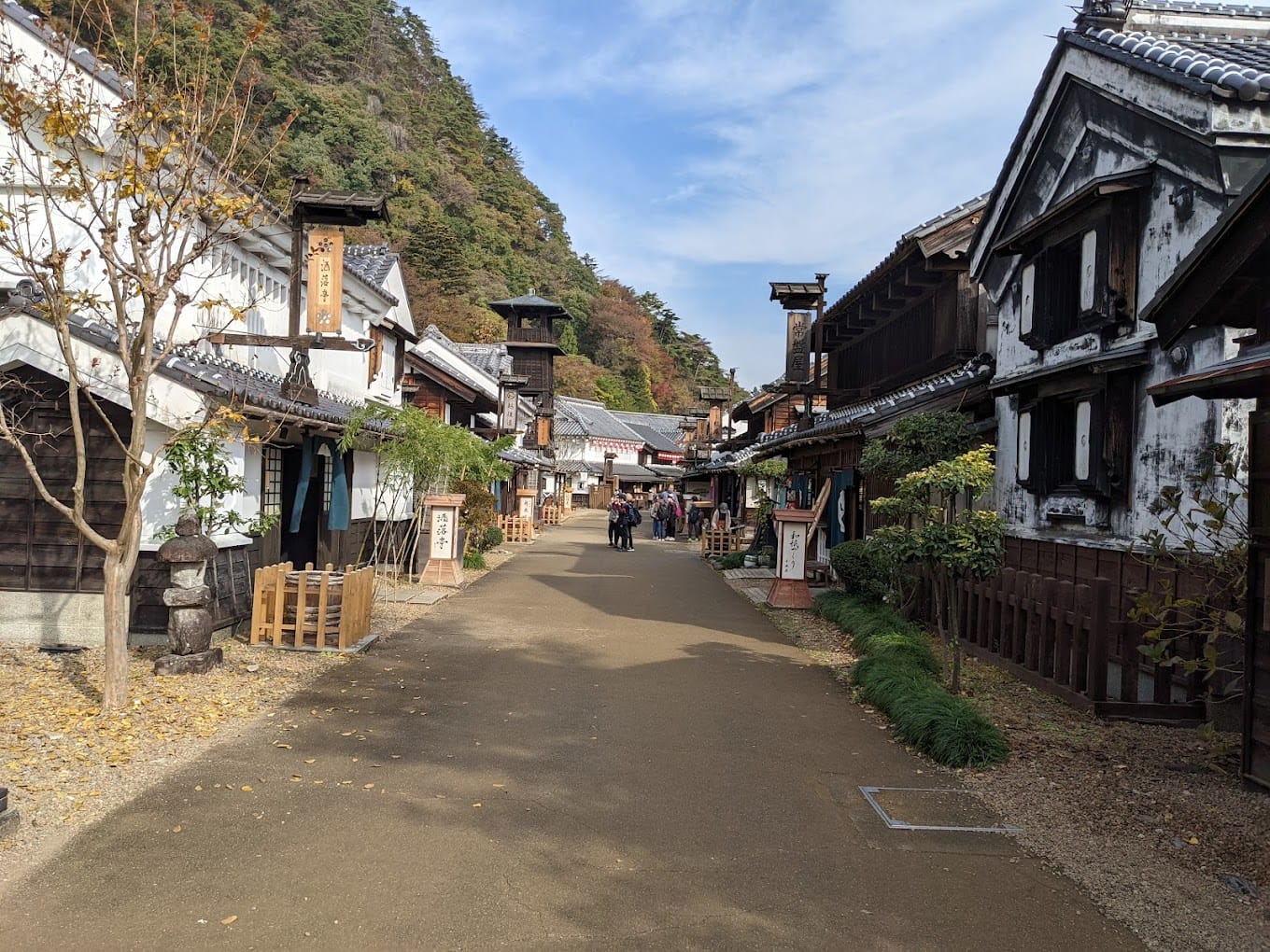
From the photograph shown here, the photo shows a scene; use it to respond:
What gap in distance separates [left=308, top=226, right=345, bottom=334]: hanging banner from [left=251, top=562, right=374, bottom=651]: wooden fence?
3.46 m

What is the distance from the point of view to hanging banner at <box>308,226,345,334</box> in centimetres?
1255

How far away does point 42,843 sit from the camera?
195 inches

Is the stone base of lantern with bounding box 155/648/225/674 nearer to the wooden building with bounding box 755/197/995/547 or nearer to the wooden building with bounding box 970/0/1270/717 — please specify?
the wooden building with bounding box 970/0/1270/717

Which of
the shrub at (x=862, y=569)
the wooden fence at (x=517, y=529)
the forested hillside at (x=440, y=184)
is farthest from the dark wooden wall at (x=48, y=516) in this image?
the forested hillside at (x=440, y=184)

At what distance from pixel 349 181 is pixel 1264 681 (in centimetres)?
5819

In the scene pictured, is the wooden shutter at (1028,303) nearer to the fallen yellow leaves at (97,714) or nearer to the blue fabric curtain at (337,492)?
the fallen yellow leaves at (97,714)

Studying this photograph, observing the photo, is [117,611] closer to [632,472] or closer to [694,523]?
[694,523]

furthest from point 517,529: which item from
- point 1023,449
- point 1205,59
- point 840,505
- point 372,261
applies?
point 1205,59

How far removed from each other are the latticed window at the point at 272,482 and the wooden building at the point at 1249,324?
11066mm

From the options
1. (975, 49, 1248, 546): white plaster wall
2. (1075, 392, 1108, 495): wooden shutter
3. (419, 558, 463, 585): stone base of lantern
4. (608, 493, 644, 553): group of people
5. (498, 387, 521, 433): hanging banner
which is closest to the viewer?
(975, 49, 1248, 546): white plaster wall

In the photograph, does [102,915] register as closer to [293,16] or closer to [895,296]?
[895,296]

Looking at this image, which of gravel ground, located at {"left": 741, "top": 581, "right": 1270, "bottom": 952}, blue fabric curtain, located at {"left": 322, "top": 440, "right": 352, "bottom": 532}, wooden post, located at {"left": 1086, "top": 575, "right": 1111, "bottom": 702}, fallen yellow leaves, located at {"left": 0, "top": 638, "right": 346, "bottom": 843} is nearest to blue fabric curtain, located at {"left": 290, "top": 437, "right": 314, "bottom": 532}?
blue fabric curtain, located at {"left": 322, "top": 440, "right": 352, "bottom": 532}

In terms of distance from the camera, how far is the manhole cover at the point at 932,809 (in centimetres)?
564

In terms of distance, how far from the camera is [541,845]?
5.12m
